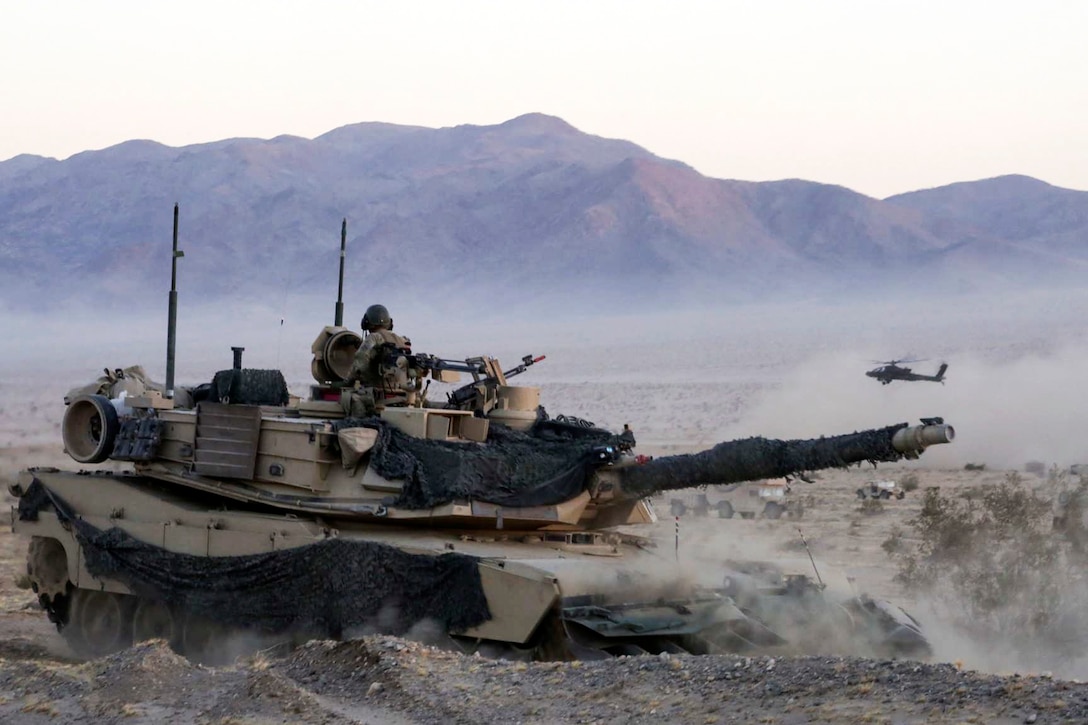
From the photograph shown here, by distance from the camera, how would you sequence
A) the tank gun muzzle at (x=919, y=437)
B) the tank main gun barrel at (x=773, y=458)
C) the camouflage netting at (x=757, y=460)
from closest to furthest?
the tank gun muzzle at (x=919, y=437) < the tank main gun barrel at (x=773, y=458) < the camouflage netting at (x=757, y=460)

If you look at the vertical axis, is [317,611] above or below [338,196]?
below

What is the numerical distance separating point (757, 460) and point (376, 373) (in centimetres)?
458

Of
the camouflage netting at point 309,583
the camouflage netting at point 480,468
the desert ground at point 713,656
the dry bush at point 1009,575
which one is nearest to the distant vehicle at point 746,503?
the desert ground at point 713,656

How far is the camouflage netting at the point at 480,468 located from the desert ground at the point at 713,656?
1.80m

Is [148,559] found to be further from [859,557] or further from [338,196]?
[338,196]

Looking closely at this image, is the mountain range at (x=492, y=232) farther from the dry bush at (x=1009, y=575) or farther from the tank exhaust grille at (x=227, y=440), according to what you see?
the tank exhaust grille at (x=227, y=440)

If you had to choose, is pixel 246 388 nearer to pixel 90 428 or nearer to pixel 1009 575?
pixel 90 428

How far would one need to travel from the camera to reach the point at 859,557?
2341 centimetres

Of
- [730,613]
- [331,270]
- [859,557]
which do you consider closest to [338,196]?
[331,270]

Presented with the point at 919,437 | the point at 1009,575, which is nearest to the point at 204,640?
the point at 919,437

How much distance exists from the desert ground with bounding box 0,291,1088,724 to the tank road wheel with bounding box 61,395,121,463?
6.94 ft

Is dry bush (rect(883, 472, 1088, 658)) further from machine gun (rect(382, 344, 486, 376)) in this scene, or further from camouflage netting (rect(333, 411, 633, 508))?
machine gun (rect(382, 344, 486, 376))

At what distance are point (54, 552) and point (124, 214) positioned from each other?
398 ft

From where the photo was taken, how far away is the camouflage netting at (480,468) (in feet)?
50.2
